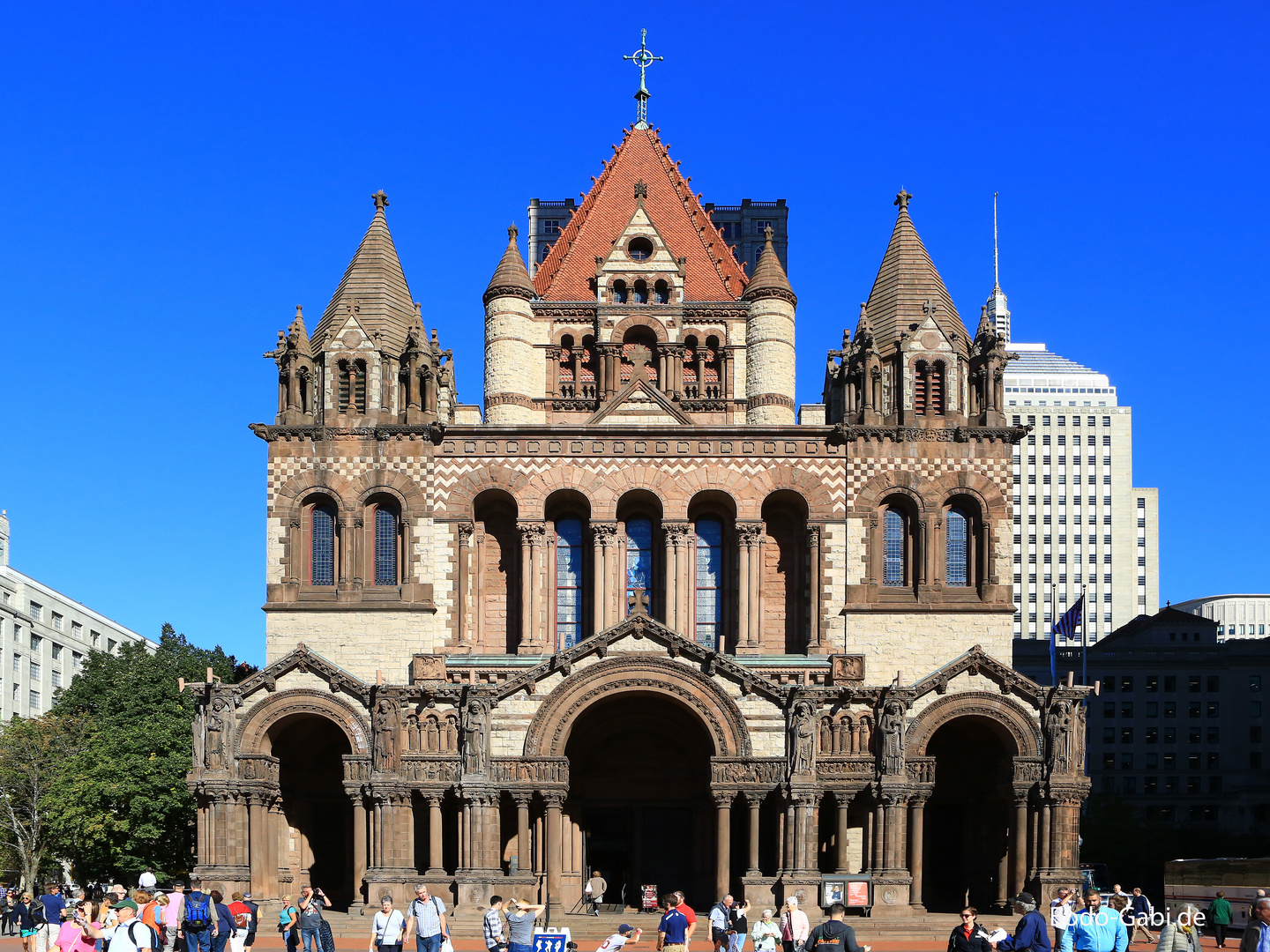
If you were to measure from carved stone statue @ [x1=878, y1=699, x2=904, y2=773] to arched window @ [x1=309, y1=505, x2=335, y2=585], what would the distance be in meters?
19.0

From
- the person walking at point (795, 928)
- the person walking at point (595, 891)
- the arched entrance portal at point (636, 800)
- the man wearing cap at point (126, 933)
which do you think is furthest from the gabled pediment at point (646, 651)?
the man wearing cap at point (126, 933)

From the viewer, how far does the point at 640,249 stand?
6981 centimetres

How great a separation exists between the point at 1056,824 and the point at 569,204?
2463 inches

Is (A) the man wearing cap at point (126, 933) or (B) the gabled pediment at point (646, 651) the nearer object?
(A) the man wearing cap at point (126, 933)

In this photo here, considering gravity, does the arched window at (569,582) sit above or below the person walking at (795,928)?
above

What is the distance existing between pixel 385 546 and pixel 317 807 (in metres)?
9.09

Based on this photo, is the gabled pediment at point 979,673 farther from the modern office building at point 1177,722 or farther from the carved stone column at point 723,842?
the modern office building at point 1177,722

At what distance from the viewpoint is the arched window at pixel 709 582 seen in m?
57.4

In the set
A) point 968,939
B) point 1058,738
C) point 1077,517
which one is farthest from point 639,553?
point 1077,517

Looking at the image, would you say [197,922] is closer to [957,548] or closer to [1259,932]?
[1259,932]

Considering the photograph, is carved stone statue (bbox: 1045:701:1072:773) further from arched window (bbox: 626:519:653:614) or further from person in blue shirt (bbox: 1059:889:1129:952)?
person in blue shirt (bbox: 1059:889:1129:952)

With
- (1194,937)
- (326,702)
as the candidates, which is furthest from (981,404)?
(1194,937)

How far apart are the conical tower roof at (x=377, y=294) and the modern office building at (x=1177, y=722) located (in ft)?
264

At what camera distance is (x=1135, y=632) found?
132500 millimetres
